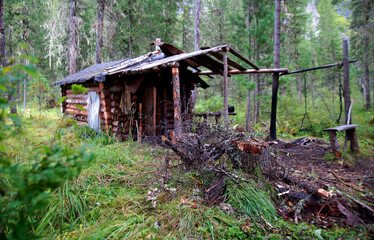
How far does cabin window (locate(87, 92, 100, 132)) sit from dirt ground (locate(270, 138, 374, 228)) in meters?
6.91

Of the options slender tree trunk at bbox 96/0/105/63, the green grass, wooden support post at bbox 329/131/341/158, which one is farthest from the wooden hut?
slender tree trunk at bbox 96/0/105/63

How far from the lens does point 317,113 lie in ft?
39.9

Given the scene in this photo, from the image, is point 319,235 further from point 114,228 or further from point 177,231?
point 114,228

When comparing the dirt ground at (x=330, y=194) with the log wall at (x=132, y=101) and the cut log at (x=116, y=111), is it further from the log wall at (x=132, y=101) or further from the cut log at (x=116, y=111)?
the cut log at (x=116, y=111)

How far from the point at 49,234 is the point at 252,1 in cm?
1444

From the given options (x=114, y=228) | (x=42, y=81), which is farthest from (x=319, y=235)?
(x=42, y=81)

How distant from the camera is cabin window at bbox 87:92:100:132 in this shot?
27.4 feet

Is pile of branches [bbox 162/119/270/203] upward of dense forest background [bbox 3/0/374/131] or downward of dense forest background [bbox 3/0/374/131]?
downward

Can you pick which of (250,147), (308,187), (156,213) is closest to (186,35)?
(250,147)

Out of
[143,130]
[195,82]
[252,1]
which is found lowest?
[143,130]

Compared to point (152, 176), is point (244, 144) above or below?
above

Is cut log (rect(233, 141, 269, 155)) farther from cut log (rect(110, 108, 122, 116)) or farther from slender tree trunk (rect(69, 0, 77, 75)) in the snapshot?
slender tree trunk (rect(69, 0, 77, 75))

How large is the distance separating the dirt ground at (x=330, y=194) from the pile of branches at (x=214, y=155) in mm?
763

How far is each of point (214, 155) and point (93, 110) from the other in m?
6.43
